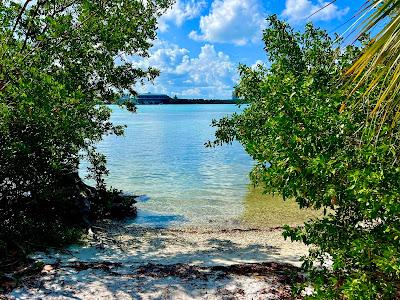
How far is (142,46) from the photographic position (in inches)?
518

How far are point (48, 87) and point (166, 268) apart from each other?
4.65 m

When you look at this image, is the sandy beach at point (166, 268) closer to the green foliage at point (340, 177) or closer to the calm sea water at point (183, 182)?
the green foliage at point (340, 177)

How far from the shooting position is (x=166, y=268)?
9242mm

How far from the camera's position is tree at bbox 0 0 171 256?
7949 millimetres

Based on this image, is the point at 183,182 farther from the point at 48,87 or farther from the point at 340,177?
the point at 340,177

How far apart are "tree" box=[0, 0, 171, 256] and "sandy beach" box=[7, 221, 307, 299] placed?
176 cm

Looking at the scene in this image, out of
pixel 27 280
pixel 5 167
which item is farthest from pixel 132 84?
pixel 27 280

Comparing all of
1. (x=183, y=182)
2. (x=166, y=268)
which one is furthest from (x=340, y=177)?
(x=183, y=182)

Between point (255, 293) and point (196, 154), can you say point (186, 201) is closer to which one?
point (255, 293)

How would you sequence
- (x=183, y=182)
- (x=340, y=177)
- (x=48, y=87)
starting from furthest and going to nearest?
(x=183, y=182)
(x=48, y=87)
(x=340, y=177)

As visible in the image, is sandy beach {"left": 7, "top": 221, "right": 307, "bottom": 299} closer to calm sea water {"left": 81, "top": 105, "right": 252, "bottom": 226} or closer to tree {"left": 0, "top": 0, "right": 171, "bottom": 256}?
tree {"left": 0, "top": 0, "right": 171, "bottom": 256}

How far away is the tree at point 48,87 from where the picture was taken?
7.95 m

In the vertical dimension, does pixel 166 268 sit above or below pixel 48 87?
below

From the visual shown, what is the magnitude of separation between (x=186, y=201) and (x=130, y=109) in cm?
695
